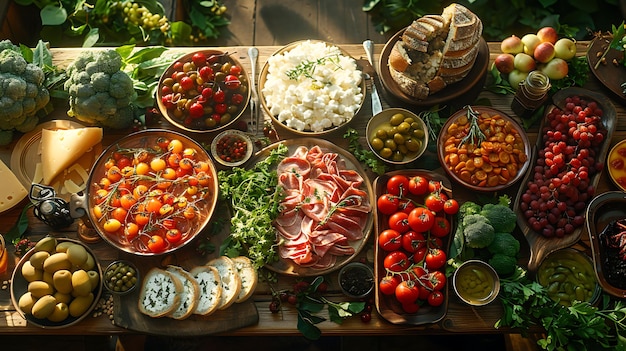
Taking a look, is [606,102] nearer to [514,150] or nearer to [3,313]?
[514,150]

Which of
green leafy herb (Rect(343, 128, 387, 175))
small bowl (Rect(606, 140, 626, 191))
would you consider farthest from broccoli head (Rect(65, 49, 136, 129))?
small bowl (Rect(606, 140, 626, 191))

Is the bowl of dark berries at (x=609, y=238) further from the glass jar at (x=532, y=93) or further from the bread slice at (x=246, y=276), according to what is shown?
the bread slice at (x=246, y=276)

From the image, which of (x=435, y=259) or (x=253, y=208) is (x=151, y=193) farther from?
(x=435, y=259)

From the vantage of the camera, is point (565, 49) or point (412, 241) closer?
point (412, 241)

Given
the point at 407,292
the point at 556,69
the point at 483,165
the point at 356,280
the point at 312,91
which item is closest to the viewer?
the point at 407,292

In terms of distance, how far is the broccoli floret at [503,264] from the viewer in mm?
2736

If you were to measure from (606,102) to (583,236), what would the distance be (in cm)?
83

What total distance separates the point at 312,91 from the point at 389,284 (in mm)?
1176

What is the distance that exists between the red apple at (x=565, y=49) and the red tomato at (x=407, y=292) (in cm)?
178

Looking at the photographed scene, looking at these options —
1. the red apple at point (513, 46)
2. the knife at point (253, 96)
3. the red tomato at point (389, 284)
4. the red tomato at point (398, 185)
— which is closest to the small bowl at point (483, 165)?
the red tomato at point (398, 185)

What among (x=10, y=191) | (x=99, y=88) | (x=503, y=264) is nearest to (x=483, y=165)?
(x=503, y=264)

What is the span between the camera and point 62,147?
3.08 m

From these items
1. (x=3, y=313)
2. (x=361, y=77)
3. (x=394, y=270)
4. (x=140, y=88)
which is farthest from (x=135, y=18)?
(x=394, y=270)

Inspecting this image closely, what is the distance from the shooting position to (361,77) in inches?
127
